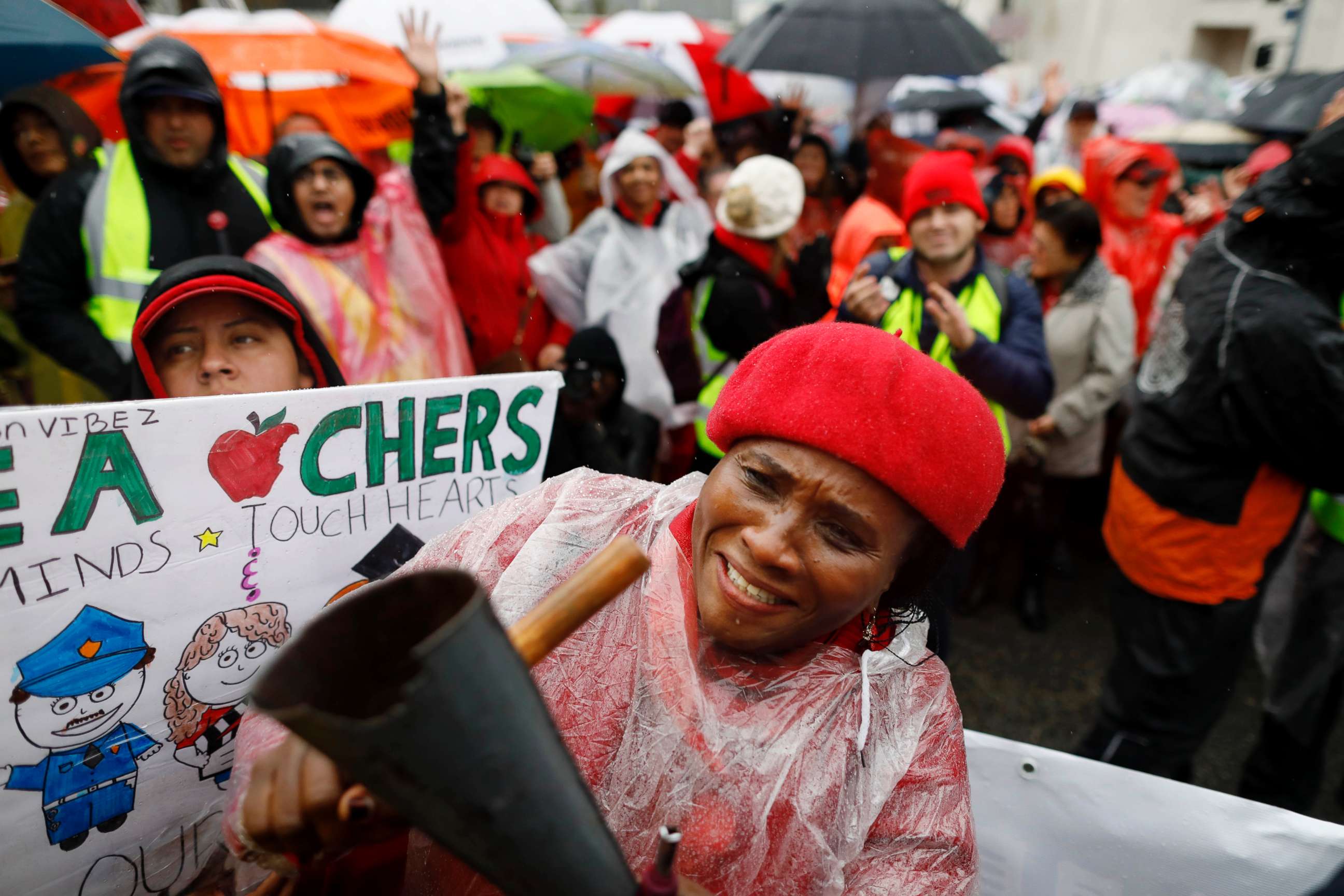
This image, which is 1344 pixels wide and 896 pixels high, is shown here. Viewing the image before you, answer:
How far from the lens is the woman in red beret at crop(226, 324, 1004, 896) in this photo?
1.13 meters

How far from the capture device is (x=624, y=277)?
443 centimetres

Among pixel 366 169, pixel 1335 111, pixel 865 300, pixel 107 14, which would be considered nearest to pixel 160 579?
pixel 865 300

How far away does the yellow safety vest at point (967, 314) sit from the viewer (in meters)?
2.93

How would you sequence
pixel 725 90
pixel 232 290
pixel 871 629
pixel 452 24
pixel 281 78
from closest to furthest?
pixel 871 629 < pixel 232 290 < pixel 281 78 < pixel 452 24 < pixel 725 90

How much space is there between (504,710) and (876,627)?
0.86 meters

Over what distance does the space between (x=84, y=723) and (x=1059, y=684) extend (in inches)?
152

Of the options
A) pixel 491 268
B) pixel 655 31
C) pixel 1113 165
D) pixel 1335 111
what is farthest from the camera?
pixel 655 31

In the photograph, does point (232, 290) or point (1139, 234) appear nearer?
point (232, 290)

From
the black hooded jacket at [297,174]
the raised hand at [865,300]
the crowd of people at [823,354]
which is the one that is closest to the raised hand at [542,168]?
the crowd of people at [823,354]

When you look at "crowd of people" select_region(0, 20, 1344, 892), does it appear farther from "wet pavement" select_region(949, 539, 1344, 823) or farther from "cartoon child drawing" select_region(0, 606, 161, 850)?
"cartoon child drawing" select_region(0, 606, 161, 850)

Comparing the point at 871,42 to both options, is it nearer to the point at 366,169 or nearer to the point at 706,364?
the point at 706,364

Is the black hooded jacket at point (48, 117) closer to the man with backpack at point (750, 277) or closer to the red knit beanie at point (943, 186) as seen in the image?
the man with backpack at point (750, 277)

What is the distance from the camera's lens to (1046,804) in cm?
174

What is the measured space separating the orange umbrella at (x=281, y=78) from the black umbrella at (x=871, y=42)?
2.30 meters
